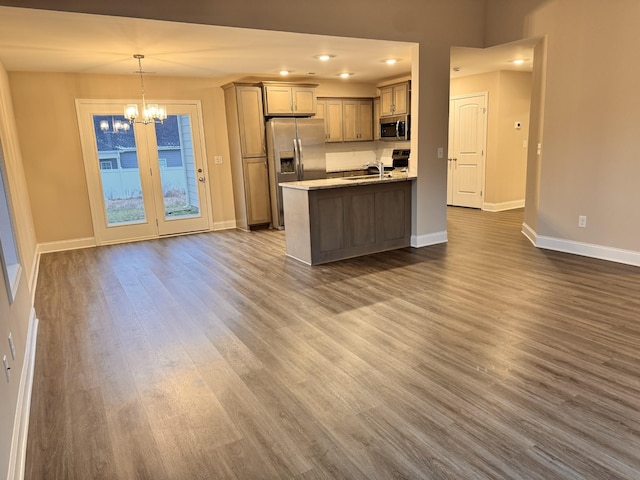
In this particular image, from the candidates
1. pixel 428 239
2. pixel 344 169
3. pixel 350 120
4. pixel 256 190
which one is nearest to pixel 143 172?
pixel 256 190

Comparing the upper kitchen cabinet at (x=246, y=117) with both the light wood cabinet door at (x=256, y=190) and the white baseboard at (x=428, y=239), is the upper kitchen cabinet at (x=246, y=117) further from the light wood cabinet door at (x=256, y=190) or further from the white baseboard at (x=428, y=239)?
the white baseboard at (x=428, y=239)

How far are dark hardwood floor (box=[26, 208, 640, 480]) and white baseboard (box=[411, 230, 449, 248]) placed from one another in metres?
0.92

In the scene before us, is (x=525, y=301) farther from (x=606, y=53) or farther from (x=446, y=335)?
(x=606, y=53)

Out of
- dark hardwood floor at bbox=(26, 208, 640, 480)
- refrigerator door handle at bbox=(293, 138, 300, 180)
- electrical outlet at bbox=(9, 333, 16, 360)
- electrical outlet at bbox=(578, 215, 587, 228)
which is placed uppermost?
refrigerator door handle at bbox=(293, 138, 300, 180)

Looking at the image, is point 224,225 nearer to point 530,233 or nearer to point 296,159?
point 296,159

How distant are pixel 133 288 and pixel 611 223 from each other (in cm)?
515

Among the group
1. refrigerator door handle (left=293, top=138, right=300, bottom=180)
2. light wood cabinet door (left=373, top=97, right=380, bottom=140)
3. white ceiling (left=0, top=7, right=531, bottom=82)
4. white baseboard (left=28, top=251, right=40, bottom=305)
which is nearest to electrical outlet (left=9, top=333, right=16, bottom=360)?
white baseboard (left=28, top=251, right=40, bottom=305)

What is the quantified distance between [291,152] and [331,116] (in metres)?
1.44

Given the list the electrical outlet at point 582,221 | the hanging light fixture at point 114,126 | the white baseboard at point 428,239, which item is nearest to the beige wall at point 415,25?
the white baseboard at point 428,239

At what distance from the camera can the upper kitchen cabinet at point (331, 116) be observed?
26.3 ft

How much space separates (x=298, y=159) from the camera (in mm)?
7285

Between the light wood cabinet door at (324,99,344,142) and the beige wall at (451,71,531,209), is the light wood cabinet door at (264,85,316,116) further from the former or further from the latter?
the beige wall at (451,71,531,209)

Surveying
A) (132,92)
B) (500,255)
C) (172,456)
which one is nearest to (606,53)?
(500,255)

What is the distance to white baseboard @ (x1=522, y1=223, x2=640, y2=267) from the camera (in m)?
4.54
